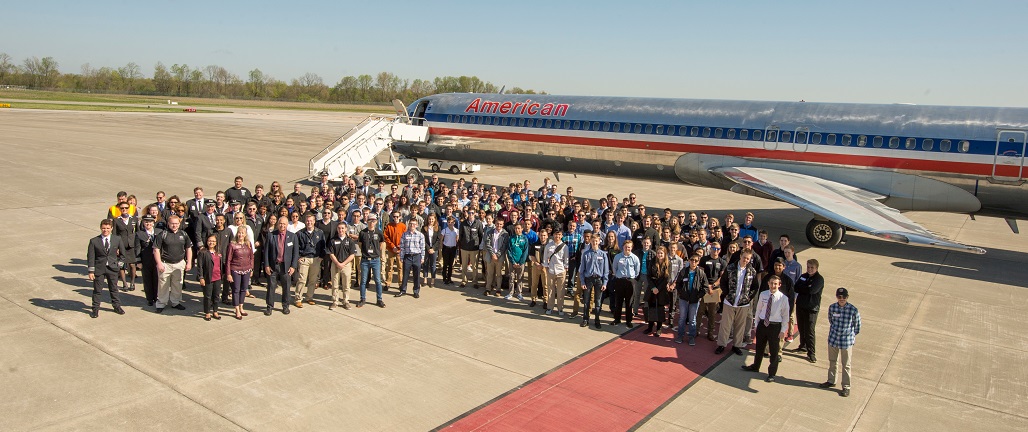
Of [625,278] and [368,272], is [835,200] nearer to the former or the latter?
[625,278]

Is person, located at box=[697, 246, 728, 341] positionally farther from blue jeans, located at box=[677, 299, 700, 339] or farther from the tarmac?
the tarmac

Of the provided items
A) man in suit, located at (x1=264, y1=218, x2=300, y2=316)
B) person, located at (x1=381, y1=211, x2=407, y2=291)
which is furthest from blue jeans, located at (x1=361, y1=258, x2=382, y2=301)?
man in suit, located at (x1=264, y1=218, x2=300, y2=316)

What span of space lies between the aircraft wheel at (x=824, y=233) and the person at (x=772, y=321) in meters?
9.18

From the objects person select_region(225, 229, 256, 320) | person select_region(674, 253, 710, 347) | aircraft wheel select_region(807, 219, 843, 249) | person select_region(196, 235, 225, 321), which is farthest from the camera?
aircraft wheel select_region(807, 219, 843, 249)

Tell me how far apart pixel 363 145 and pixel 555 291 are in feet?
51.6

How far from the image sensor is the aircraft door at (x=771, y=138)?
56.9 feet

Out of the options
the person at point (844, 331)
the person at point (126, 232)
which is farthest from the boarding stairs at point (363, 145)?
the person at point (844, 331)

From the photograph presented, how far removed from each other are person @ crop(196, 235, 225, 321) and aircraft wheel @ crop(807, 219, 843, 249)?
13.6 metres

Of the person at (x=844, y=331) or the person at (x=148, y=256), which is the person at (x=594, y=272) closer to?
Result: the person at (x=844, y=331)

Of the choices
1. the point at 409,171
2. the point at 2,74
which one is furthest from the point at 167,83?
the point at 409,171

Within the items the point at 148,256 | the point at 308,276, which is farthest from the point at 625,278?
the point at 148,256

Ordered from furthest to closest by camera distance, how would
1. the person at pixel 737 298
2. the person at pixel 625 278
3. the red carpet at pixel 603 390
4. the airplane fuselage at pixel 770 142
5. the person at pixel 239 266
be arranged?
the airplane fuselage at pixel 770 142
the person at pixel 625 278
the person at pixel 239 266
the person at pixel 737 298
the red carpet at pixel 603 390

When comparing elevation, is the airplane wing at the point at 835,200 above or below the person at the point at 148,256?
above

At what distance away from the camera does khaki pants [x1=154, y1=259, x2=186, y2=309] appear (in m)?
9.74
